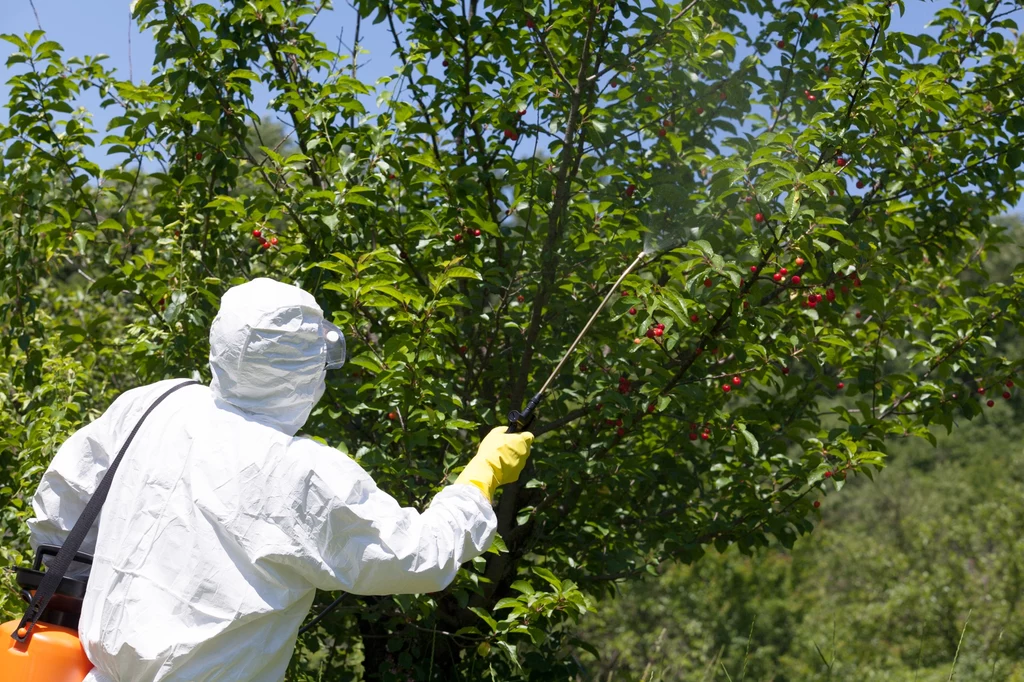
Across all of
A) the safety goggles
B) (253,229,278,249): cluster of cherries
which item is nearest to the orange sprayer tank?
the safety goggles

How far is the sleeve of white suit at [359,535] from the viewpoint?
1.57 m

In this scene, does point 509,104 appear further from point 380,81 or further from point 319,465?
point 319,465

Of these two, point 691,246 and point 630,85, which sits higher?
point 630,85

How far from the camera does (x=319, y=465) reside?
1595 mm

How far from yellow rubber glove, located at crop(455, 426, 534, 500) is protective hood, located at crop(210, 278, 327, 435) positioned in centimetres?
42

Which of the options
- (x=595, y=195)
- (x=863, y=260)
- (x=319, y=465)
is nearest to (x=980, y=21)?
(x=863, y=260)

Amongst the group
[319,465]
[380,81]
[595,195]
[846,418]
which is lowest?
[319,465]

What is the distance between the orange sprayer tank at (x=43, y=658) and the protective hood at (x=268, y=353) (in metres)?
0.50

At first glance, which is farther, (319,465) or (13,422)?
(13,422)

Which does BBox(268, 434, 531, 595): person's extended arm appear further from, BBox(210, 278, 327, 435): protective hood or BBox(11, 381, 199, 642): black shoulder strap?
BBox(11, 381, 199, 642): black shoulder strap

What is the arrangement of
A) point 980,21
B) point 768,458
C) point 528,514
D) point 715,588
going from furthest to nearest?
point 715,588 < point 980,21 < point 768,458 < point 528,514

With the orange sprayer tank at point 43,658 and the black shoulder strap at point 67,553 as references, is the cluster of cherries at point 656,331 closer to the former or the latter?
the black shoulder strap at point 67,553

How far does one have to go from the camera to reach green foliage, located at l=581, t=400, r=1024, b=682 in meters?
9.74

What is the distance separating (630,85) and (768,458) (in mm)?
1442
